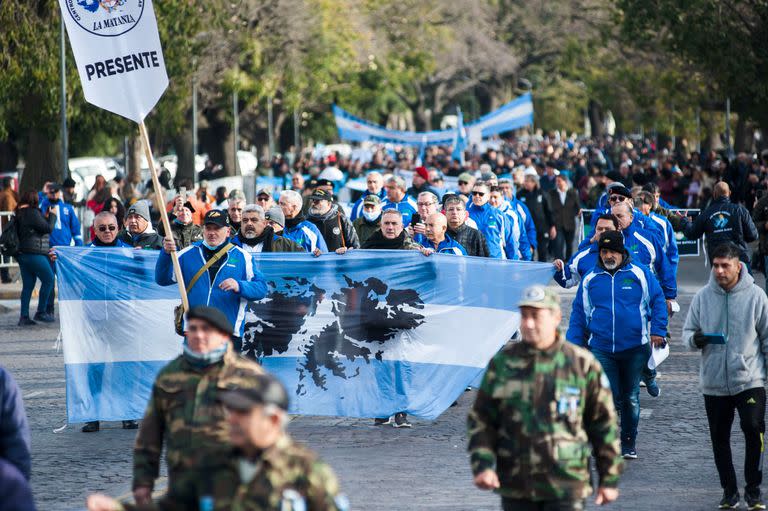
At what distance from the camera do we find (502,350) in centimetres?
591

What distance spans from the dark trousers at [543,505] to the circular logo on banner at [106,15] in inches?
223

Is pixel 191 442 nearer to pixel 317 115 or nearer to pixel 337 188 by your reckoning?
pixel 337 188

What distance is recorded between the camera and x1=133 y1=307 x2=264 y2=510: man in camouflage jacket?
5.64m

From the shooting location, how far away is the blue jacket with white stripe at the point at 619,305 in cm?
924

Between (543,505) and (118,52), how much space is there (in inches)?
225

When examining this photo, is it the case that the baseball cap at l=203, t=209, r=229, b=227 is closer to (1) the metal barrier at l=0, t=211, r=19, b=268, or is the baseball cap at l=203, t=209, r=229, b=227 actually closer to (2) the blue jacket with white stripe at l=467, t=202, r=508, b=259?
(2) the blue jacket with white stripe at l=467, t=202, r=508, b=259

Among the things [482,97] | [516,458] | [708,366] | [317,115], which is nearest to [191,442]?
[516,458]

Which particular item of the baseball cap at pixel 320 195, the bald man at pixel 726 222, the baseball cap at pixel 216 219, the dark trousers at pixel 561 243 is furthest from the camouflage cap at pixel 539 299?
the dark trousers at pixel 561 243

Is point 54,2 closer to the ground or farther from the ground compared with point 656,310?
farther from the ground

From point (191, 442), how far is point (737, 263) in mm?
3827

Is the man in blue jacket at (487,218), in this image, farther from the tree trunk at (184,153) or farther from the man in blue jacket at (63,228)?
the tree trunk at (184,153)

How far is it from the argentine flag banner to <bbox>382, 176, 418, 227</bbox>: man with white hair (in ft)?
13.7

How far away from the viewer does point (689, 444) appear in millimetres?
10094

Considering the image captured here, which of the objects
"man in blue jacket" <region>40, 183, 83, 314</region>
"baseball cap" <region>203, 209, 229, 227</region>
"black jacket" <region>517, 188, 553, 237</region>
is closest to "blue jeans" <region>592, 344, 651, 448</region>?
"baseball cap" <region>203, 209, 229, 227</region>
